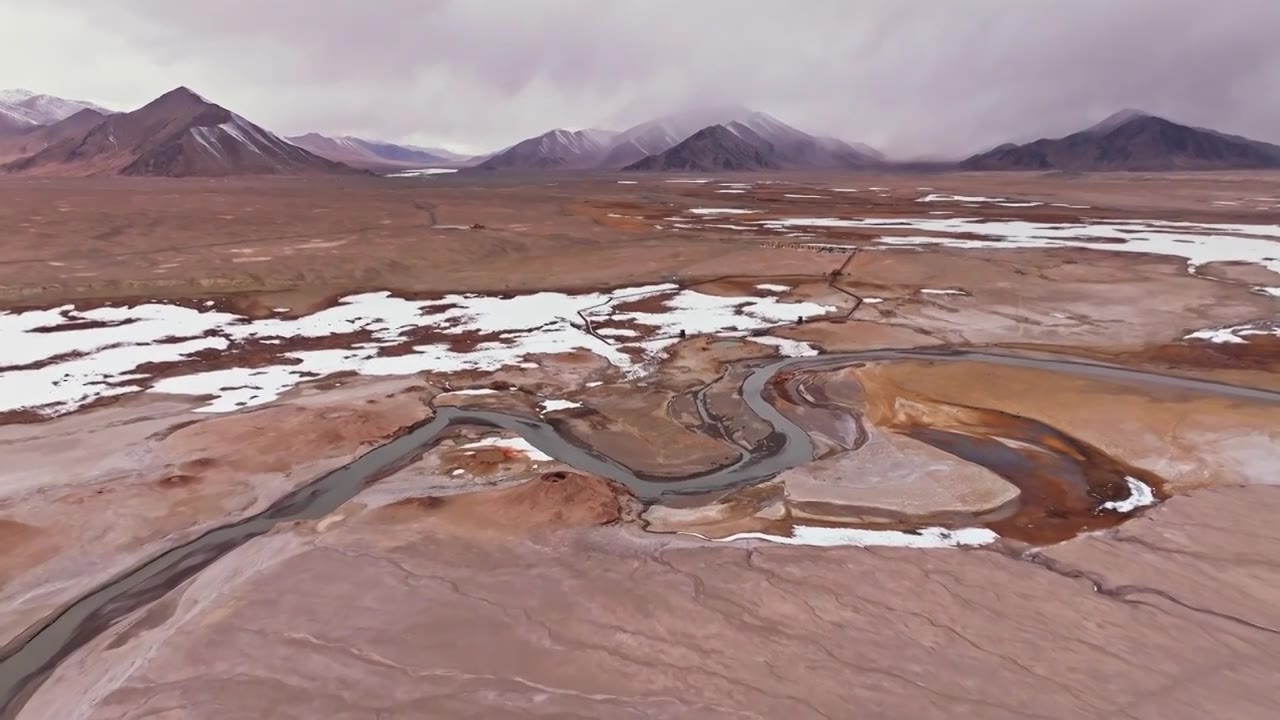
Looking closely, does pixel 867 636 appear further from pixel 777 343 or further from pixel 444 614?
pixel 777 343

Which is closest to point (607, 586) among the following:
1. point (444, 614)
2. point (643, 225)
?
point (444, 614)

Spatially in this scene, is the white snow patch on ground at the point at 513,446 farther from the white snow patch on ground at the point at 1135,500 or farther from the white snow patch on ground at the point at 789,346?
the white snow patch on ground at the point at 1135,500

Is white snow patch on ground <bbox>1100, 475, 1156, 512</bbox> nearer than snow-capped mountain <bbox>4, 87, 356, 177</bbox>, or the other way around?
white snow patch on ground <bbox>1100, 475, 1156, 512</bbox>

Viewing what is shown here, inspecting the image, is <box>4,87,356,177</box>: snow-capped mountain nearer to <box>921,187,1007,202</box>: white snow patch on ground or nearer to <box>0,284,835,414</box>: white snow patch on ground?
<box>921,187,1007,202</box>: white snow patch on ground

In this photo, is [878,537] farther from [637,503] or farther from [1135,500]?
[1135,500]

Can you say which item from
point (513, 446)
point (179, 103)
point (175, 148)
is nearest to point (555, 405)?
point (513, 446)

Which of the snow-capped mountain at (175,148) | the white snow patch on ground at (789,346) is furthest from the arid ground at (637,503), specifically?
the snow-capped mountain at (175,148)

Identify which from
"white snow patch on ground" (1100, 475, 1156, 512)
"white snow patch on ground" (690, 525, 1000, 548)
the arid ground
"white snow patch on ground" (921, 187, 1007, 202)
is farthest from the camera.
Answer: "white snow patch on ground" (921, 187, 1007, 202)

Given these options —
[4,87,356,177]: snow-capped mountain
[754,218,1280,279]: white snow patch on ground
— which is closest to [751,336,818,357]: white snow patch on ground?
[754,218,1280,279]: white snow patch on ground
